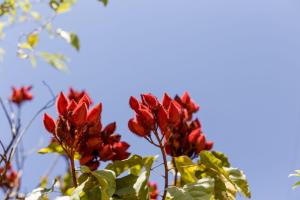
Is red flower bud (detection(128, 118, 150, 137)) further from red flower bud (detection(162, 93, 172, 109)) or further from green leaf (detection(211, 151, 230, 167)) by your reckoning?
green leaf (detection(211, 151, 230, 167))

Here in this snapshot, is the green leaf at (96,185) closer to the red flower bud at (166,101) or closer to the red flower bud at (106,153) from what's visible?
the red flower bud at (106,153)

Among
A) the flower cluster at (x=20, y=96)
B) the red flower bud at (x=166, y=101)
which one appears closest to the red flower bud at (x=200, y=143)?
the red flower bud at (x=166, y=101)

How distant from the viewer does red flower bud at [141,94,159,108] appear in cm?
161

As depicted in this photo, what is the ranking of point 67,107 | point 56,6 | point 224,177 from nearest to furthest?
1. point 67,107
2. point 224,177
3. point 56,6

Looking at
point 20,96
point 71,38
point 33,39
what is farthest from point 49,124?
point 20,96

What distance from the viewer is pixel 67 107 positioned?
1.53 m

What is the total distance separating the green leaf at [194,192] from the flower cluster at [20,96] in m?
2.57

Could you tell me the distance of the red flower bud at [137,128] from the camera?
161cm

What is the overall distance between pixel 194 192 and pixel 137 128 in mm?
341

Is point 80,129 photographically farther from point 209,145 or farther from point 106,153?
point 209,145

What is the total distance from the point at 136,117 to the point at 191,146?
0.50 metres

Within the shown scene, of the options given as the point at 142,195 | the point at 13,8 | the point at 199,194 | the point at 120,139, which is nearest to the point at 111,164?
the point at 120,139

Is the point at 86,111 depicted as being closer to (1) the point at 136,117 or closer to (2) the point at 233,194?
(1) the point at 136,117

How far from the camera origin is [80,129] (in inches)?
60.1
